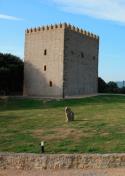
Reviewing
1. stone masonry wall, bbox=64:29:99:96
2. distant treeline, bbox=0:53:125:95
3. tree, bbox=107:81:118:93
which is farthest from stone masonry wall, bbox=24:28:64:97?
tree, bbox=107:81:118:93

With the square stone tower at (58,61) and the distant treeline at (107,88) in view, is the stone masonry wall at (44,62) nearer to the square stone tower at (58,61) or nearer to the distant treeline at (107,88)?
the square stone tower at (58,61)

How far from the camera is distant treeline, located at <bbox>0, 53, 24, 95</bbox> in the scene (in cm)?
3666

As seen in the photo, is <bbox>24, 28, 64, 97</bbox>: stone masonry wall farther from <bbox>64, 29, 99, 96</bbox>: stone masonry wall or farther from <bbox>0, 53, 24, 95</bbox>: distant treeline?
<bbox>0, 53, 24, 95</bbox>: distant treeline

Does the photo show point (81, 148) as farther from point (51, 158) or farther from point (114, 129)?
point (114, 129)

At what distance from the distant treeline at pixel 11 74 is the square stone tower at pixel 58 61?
90 centimetres

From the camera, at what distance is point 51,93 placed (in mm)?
35594

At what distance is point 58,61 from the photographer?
34.9 meters

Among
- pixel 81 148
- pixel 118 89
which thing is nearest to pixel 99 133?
pixel 81 148

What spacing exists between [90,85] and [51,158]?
29.4m

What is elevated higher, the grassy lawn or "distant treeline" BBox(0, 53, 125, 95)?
"distant treeline" BBox(0, 53, 125, 95)

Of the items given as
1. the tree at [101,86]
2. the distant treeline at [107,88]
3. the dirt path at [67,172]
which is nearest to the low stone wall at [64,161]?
the dirt path at [67,172]

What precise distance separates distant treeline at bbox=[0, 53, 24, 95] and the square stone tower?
0.90 metres

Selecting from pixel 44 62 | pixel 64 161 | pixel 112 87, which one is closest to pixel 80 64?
pixel 44 62

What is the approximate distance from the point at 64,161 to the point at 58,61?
24.8m
